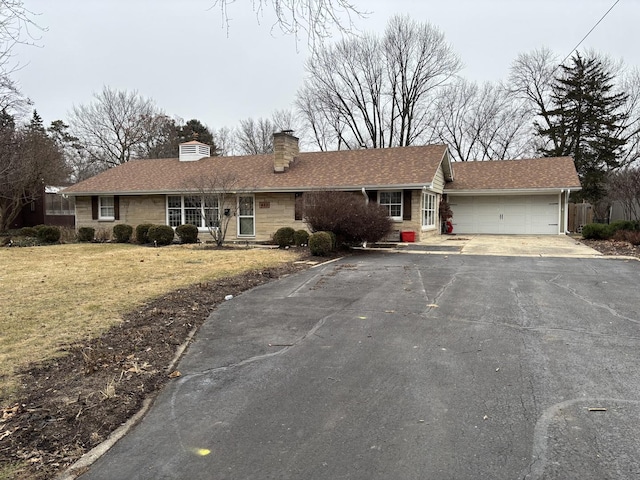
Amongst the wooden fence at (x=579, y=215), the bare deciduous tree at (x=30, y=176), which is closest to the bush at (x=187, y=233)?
the bare deciduous tree at (x=30, y=176)

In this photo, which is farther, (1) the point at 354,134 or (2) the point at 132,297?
(1) the point at 354,134

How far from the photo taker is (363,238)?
1520cm

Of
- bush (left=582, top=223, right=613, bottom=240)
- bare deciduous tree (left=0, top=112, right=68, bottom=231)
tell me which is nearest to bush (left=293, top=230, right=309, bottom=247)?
bush (left=582, top=223, right=613, bottom=240)

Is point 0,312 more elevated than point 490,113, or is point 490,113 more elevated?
point 490,113

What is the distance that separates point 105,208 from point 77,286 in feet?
52.5

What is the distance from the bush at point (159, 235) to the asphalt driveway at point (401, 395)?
41.6 ft

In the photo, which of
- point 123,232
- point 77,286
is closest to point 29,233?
point 123,232

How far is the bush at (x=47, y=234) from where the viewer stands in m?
19.9

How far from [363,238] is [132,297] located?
29.1ft

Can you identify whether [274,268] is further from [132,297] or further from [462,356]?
[462,356]

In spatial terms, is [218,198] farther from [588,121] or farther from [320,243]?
[588,121]

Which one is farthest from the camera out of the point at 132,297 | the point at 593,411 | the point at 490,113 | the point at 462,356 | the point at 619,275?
the point at 490,113

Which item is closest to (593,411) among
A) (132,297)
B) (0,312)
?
(132,297)

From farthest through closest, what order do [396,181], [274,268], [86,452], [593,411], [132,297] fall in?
[396,181] → [274,268] → [132,297] → [593,411] → [86,452]
